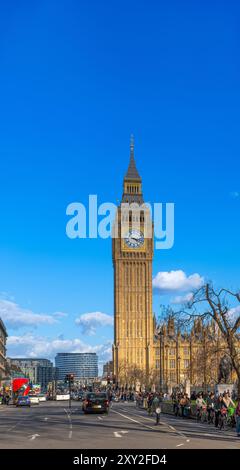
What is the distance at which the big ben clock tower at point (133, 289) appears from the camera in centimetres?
16675

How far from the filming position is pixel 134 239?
568 feet

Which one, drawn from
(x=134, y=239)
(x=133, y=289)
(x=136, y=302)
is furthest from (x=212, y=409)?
Answer: (x=134, y=239)

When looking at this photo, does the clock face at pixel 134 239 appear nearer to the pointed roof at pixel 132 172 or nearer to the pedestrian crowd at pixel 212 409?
the pointed roof at pixel 132 172

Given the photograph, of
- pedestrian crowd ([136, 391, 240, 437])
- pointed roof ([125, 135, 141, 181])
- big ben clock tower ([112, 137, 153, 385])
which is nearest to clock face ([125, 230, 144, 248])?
big ben clock tower ([112, 137, 153, 385])

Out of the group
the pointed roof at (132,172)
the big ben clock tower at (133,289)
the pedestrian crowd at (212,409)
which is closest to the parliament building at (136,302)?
the big ben clock tower at (133,289)

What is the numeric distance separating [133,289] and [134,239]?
475 inches

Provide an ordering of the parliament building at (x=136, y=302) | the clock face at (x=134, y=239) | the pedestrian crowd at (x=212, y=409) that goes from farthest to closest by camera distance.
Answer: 1. the clock face at (x=134, y=239)
2. the parliament building at (x=136, y=302)
3. the pedestrian crowd at (x=212, y=409)

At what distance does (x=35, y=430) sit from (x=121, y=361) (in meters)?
134

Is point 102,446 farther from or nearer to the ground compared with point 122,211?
nearer to the ground

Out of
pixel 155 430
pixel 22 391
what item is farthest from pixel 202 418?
pixel 22 391
